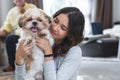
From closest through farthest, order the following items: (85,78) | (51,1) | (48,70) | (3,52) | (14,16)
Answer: (48,70), (85,78), (14,16), (3,52), (51,1)

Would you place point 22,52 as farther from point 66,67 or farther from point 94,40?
point 94,40

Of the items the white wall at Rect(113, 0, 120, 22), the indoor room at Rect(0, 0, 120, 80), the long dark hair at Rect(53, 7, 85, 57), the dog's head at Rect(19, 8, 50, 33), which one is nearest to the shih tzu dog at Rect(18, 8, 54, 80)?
the dog's head at Rect(19, 8, 50, 33)

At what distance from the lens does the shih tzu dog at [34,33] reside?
121 centimetres

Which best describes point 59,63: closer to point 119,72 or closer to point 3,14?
point 119,72

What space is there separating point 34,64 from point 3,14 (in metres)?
3.29

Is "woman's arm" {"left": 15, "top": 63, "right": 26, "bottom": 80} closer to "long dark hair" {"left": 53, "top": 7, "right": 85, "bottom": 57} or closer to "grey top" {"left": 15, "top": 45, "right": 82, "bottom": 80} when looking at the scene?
"grey top" {"left": 15, "top": 45, "right": 82, "bottom": 80}

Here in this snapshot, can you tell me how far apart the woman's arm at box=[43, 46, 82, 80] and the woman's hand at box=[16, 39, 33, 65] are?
114 millimetres

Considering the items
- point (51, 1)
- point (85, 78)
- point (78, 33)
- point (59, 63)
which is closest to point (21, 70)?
point (59, 63)

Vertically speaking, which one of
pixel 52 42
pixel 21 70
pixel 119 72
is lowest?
pixel 119 72

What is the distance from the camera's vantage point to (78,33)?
133cm

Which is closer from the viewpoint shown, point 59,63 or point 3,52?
point 59,63

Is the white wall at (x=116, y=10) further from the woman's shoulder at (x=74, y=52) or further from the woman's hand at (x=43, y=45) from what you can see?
the woman's hand at (x=43, y=45)

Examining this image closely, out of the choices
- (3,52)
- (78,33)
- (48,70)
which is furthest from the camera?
(3,52)

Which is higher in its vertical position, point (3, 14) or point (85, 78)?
point (3, 14)
